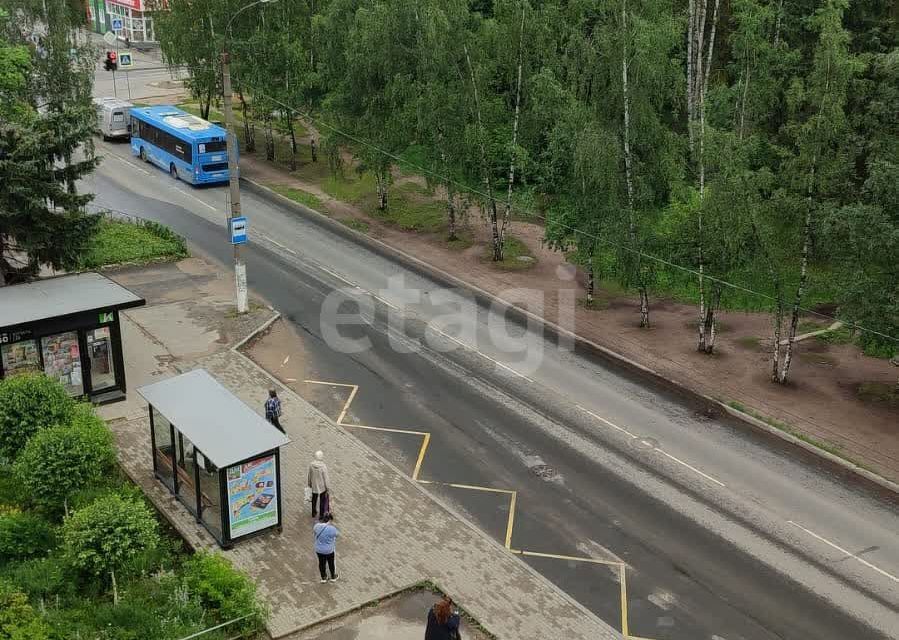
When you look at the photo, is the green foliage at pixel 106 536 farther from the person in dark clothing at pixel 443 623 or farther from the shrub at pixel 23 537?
the person in dark clothing at pixel 443 623

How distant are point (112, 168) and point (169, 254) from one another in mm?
13791

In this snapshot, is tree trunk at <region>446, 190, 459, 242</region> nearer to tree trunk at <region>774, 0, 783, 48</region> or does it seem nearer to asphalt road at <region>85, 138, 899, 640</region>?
asphalt road at <region>85, 138, 899, 640</region>

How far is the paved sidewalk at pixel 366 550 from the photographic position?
15844 millimetres

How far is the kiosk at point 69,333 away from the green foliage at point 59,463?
14.5 feet

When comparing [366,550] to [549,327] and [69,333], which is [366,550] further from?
[549,327]

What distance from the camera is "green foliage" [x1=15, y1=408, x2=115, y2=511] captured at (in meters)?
16.8

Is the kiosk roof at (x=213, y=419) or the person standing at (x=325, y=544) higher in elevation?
the kiosk roof at (x=213, y=419)

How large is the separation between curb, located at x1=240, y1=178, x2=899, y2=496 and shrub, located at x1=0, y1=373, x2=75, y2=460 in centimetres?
1469

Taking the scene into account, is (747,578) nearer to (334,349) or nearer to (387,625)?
(387,625)

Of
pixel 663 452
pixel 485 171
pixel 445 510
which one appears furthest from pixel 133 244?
pixel 663 452

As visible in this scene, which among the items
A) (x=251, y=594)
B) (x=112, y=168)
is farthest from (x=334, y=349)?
(x=112, y=168)

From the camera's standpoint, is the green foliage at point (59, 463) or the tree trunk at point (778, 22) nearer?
the green foliage at point (59, 463)

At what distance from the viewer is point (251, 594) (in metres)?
15.1

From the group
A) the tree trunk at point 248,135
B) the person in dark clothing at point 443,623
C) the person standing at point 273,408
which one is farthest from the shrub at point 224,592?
the tree trunk at point 248,135
